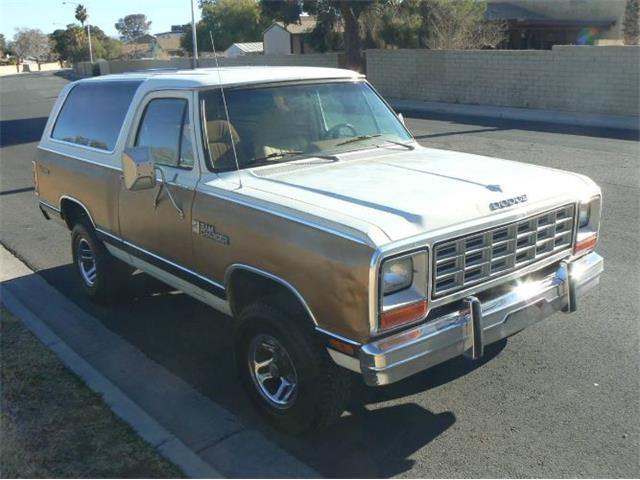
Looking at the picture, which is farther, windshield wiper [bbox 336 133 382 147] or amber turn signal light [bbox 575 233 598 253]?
windshield wiper [bbox 336 133 382 147]

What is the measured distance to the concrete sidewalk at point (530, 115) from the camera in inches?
691

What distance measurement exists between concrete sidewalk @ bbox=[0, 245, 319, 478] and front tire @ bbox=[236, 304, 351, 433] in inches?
8.3

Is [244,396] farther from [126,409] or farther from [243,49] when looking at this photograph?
[243,49]

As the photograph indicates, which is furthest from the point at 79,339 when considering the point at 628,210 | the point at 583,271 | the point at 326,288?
the point at 628,210

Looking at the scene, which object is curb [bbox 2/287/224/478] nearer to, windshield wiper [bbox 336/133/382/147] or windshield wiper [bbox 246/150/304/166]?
windshield wiper [bbox 246/150/304/166]

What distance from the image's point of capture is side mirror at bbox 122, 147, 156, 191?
4.27 meters

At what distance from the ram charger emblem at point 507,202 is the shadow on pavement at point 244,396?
1.31 metres

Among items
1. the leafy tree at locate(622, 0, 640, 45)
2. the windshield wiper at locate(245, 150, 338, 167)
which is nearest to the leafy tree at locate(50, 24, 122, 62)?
the leafy tree at locate(622, 0, 640, 45)

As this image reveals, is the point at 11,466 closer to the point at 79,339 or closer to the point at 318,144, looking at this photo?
the point at 79,339

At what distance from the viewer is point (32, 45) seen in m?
126

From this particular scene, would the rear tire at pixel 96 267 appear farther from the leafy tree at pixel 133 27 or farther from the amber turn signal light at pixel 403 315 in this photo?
the leafy tree at pixel 133 27

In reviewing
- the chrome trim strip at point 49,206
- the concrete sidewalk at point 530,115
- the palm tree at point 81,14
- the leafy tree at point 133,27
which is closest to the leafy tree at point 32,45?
the leafy tree at point 133,27

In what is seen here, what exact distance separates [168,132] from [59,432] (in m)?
2.15

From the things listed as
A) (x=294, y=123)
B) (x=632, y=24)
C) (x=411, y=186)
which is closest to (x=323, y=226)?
(x=411, y=186)
